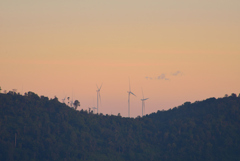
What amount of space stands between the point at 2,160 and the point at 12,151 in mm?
5142

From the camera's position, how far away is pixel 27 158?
648 feet

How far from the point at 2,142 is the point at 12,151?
6.79m

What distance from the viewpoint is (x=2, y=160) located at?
639 ft

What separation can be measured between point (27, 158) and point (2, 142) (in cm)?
1226

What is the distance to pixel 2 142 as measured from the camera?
200 m

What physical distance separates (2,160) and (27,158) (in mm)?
9740

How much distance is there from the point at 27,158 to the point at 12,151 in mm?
6624

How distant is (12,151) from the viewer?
643 ft

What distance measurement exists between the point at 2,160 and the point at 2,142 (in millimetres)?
8064
